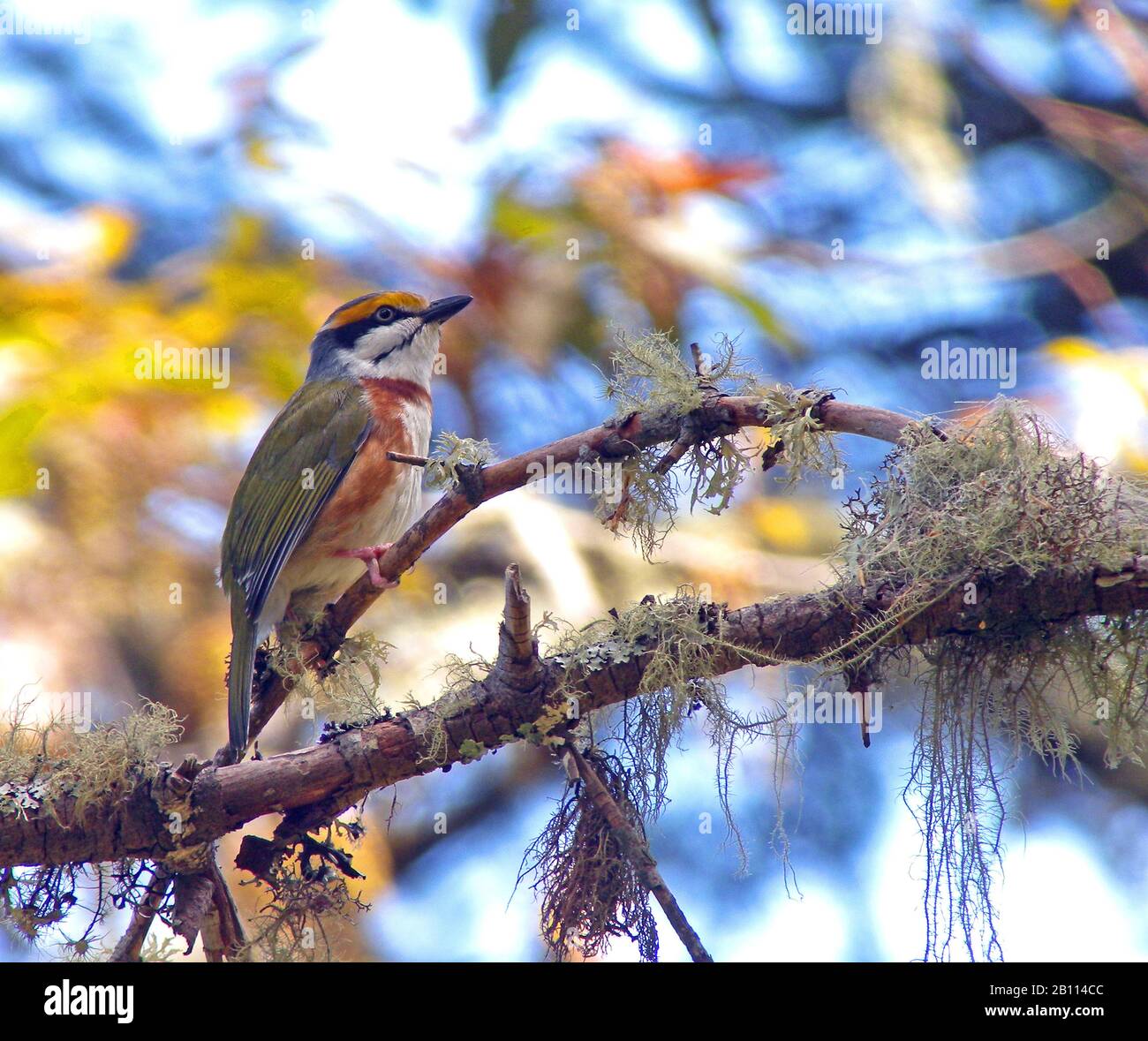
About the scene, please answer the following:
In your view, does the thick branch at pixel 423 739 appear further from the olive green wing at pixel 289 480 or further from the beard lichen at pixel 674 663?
the olive green wing at pixel 289 480

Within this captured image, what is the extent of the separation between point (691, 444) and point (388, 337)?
9.38 ft

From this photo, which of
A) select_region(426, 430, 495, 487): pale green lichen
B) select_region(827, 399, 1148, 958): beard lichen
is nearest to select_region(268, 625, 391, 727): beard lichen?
select_region(426, 430, 495, 487): pale green lichen

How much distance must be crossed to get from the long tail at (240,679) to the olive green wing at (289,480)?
186 mm

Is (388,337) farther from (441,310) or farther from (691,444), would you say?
(691,444)

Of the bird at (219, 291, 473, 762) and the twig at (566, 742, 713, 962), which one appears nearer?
the twig at (566, 742, 713, 962)

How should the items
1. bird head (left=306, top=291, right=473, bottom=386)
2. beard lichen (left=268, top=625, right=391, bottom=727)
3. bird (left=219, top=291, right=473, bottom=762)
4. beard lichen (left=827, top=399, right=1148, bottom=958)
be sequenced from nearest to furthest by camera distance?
1. beard lichen (left=827, top=399, right=1148, bottom=958)
2. beard lichen (left=268, top=625, right=391, bottom=727)
3. bird (left=219, top=291, right=473, bottom=762)
4. bird head (left=306, top=291, right=473, bottom=386)

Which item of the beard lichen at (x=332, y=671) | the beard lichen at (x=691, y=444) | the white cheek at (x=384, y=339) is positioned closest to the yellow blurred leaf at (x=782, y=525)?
the white cheek at (x=384, y=339)

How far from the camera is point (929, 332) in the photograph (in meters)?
8.95

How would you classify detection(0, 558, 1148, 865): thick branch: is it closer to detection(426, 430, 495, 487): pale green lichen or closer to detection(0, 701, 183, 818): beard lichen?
detection(0, 701, 183, 818): beard lichen

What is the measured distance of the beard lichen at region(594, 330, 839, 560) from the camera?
2.97m

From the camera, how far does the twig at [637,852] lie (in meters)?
2.69

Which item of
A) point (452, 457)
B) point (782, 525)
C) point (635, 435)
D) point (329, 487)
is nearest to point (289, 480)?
point (329, 487)

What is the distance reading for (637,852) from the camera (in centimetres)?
294

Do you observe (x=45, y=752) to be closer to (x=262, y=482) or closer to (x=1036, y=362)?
(x=262, y=482)
